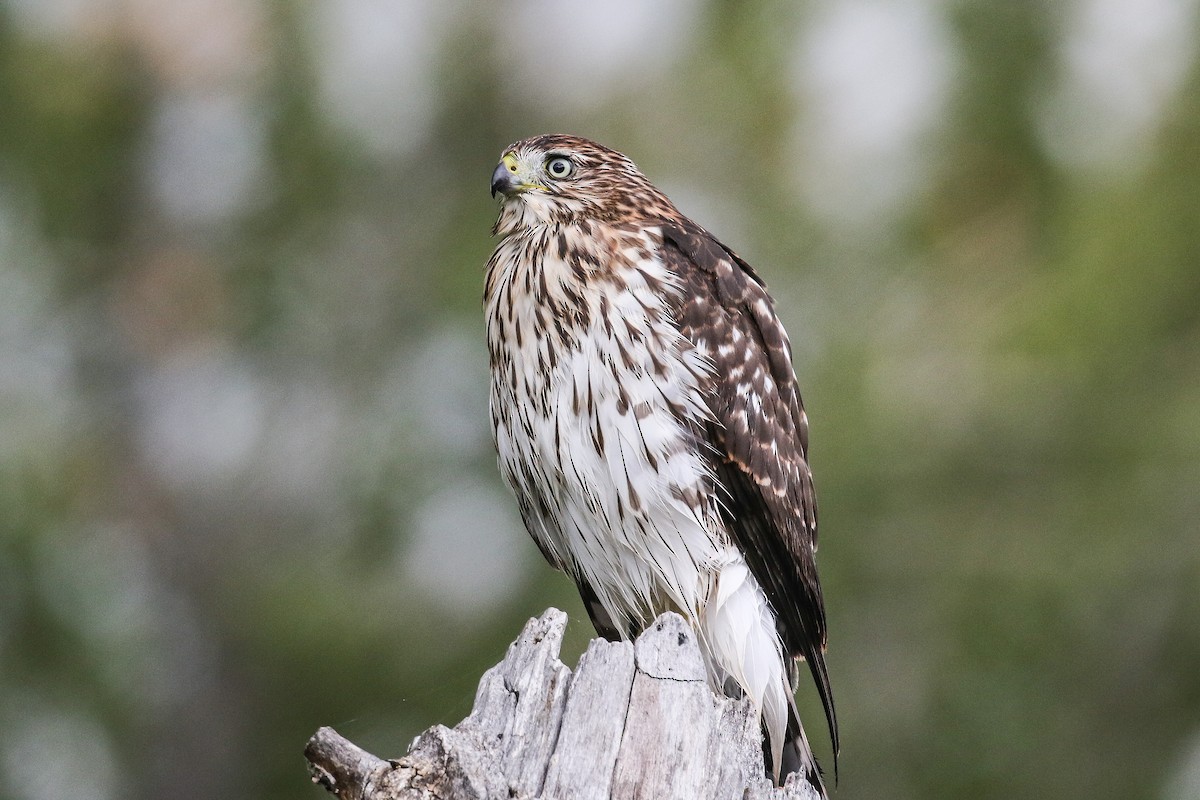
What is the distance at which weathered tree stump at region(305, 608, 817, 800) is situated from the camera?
279 cm

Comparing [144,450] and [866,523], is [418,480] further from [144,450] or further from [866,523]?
[866,523]

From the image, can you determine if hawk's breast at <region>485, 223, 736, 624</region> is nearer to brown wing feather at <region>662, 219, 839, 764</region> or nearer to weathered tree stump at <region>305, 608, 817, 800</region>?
brown wing feather at <region>662, 219, 839, 764</region>

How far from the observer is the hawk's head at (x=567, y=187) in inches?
170

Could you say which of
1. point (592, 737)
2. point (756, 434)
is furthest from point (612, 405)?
point (592, 737)

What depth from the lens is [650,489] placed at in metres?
3.97

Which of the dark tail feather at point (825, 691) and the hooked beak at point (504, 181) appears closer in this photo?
the dark tail feather at point (825, 691)

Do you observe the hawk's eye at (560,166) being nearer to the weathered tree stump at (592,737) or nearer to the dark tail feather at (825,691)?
the dark tail feather at (825,691)

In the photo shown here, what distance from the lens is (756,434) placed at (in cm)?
415

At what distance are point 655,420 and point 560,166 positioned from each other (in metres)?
0.97

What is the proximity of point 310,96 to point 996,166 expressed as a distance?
11.6 feet

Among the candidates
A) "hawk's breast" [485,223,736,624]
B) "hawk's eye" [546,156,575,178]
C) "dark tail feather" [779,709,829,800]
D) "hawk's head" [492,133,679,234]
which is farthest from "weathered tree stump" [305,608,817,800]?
"hawk's eye" [546,156,575,178]

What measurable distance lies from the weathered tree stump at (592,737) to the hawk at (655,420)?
950mm

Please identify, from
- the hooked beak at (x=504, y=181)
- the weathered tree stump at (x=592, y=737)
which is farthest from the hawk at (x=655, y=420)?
the weathered tree stump at (x=592, y=737)

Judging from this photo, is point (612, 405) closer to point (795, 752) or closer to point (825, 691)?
point (825, 691)
